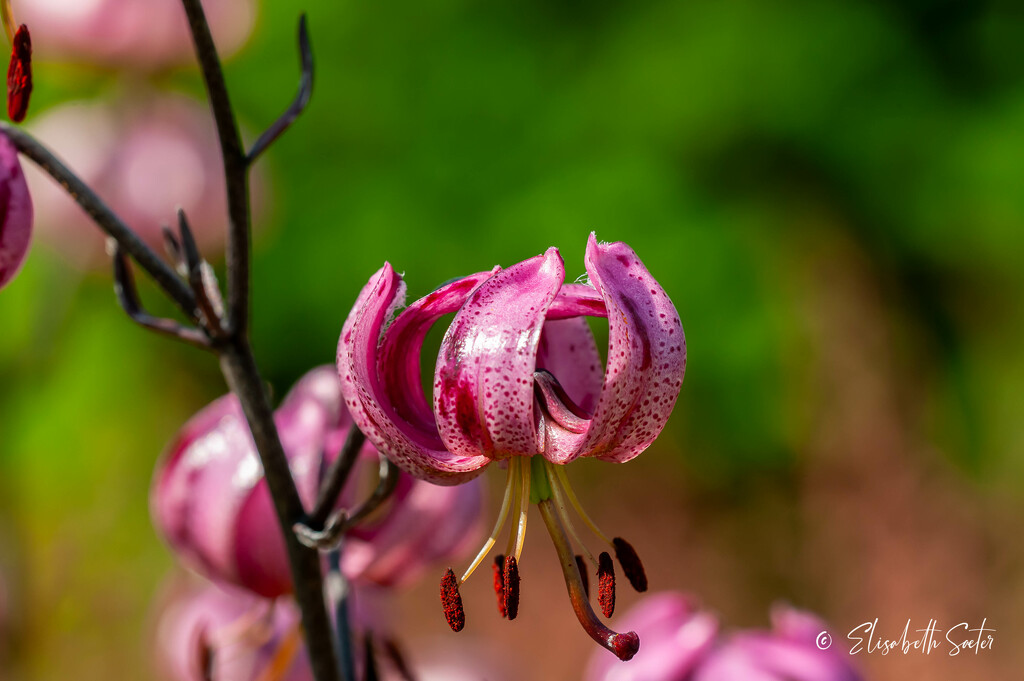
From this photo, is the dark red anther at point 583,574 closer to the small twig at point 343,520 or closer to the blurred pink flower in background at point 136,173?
the small twig at point 343,520

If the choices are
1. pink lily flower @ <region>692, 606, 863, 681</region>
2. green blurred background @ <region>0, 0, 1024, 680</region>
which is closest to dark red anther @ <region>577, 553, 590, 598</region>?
pink lily flower @ <region>692, 606, 863, 681</region>

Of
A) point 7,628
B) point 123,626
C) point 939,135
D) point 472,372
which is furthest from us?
point 939,135

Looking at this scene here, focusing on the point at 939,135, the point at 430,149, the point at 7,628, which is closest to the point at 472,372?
the point at 7,628

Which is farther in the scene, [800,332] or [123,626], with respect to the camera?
[800,332]

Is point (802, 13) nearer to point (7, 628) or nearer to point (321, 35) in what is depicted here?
point (321, 35)

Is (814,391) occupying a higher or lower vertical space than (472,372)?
higher

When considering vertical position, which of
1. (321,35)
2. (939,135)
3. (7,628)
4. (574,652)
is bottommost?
(7,628)

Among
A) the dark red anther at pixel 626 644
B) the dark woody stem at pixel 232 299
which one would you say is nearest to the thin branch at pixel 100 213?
the dark woody stem at pixel 232 299

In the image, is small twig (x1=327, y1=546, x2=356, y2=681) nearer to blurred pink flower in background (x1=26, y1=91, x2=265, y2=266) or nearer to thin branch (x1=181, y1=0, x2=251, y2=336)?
thin branch (x1=181, y1=0, x2=251, y2=336)
